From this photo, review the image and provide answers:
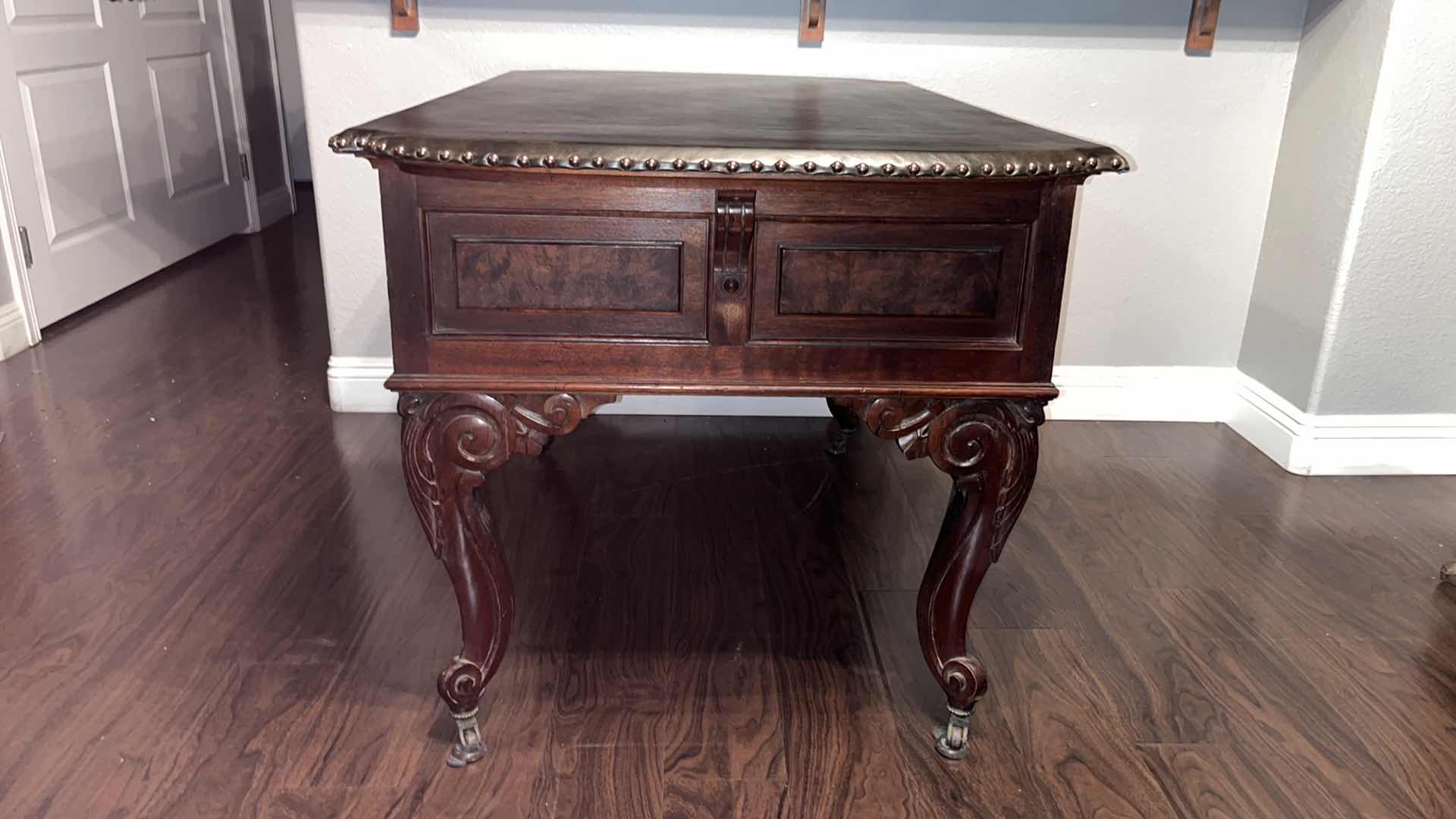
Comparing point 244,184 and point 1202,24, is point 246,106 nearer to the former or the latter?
point 244,184

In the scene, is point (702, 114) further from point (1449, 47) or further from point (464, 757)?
point (1449, 47)

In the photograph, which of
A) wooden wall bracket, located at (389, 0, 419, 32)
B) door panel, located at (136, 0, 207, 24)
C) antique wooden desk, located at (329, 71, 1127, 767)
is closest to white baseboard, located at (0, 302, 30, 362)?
door panel, located at (136, 0, 207, 24)

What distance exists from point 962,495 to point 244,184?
3999 mm

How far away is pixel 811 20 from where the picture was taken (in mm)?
2213

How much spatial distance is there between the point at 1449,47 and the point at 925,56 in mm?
992

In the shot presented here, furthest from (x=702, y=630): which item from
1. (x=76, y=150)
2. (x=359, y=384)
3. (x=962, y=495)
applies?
(x=76, y=150)

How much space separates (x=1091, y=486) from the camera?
2.19m

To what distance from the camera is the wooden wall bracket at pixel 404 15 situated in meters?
2.19

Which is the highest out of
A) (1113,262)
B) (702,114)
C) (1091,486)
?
(702,114)

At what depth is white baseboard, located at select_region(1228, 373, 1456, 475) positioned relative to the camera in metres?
2.26

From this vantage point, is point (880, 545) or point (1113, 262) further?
point (1113, 262)

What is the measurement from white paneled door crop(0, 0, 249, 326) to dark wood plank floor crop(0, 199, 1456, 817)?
3.02 feet

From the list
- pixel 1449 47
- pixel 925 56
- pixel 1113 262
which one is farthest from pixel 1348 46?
pixel 925 56

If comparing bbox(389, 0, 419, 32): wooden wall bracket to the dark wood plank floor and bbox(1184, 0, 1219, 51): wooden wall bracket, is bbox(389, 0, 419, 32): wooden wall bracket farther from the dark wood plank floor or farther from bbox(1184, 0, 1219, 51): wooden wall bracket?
bbox(1184, 0, 1219, 51): wooden wall bracket
